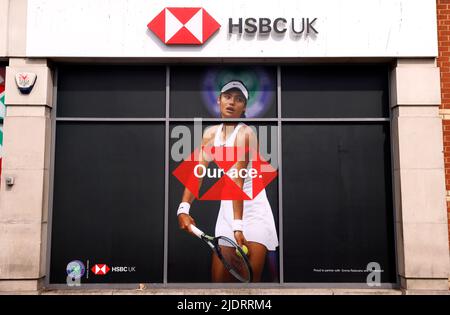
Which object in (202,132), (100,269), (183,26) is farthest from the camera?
(202,132)

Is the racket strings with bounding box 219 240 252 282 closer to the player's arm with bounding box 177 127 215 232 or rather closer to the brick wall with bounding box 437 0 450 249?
the player's arm with bounding box 177 127 215 232

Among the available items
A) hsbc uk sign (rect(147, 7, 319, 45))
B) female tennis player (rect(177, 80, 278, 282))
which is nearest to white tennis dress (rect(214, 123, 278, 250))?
female tennis player (rect(177, 80, 278, 282))

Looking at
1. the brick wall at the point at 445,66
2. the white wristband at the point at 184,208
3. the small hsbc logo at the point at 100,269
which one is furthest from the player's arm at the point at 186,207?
the brick wall at the point at 445,66

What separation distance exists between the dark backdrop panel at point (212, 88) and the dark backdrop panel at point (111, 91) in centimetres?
29

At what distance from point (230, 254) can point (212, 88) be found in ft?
9.80

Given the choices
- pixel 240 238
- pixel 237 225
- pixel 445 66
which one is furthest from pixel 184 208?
pixel 445 66

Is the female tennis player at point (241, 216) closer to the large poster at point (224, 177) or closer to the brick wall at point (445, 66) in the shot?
the large poster at point (224, 177)

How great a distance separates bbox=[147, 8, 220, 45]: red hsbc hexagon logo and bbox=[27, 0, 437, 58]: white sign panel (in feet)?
0.06

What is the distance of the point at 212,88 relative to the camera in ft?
24.5

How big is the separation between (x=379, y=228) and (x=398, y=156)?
1298 mm

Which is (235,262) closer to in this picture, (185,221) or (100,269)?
(185,221)

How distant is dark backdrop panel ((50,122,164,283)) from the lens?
7.15 metres

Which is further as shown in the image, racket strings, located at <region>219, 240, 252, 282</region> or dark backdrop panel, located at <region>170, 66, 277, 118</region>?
dark backdrop panel, located at <region>170, 66, 277, 118</region>
